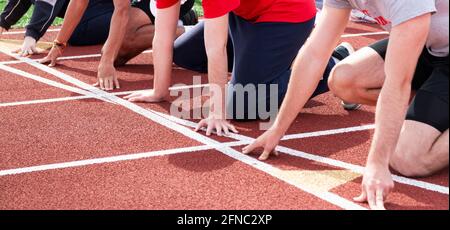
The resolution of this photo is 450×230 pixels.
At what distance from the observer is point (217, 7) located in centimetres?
391

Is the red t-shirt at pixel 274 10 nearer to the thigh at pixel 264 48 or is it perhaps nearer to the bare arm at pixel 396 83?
the thigh at pixel 264 48

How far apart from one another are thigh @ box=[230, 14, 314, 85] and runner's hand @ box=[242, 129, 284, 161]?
95cm

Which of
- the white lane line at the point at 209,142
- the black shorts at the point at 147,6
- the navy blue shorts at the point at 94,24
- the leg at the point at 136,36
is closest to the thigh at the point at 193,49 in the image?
the white lane line at the point at 209,142

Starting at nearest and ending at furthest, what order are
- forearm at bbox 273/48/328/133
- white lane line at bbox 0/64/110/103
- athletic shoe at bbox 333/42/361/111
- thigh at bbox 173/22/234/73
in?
forearm at bbox 273/48/328/133
athletic shoe at bbox 333/42/361/111
thigh at bbox 173/22/234/73
white lane line at bbox 0/64/110/103

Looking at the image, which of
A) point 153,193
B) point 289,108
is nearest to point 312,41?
point 289,108

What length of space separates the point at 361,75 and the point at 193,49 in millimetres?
1533

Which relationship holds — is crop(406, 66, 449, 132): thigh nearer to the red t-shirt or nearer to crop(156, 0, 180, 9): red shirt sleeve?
the red t-shirt

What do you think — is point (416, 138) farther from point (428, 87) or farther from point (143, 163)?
point (143, 163)

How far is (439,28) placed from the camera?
10.1ft

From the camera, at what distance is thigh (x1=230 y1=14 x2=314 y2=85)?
448 centimetres

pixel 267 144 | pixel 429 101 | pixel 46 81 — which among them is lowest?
pixel 46 81

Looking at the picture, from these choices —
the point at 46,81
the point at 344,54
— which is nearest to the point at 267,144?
the point at 344,54

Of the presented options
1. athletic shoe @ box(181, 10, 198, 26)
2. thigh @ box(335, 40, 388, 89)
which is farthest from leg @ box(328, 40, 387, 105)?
athletic shoe @ box(181, 10, 198, 26)

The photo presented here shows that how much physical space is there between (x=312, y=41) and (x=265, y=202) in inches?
30.4
